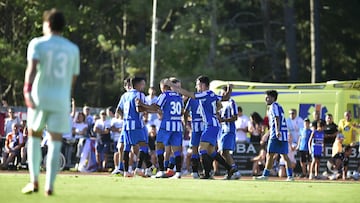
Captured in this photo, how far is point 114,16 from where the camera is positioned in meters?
47.0

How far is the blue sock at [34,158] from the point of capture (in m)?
11.9

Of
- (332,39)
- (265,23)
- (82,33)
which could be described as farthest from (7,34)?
(332,39)

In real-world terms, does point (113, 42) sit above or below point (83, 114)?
above

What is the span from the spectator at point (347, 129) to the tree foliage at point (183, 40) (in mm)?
13158

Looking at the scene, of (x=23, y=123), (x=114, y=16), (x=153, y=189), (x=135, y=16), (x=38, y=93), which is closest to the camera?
(x=38, y=93)

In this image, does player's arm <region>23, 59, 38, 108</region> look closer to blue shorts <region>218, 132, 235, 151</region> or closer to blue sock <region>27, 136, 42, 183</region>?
blue sock <region>27, 136, 42, 183</region>

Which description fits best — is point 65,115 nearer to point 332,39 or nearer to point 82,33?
point 82,33

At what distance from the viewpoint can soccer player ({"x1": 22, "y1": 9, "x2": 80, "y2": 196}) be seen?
11781 millimetres

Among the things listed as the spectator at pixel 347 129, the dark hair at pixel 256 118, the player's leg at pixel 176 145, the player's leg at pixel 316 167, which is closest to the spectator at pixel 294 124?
the dark hair at pixel 256 118

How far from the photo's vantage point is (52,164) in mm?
11773

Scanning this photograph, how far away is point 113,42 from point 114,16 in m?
1.26

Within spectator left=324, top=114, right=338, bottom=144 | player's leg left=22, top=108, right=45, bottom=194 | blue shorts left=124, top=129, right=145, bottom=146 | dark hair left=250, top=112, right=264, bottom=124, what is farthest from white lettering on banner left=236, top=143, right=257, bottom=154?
player's leg left=22, top=108, right=45, bottom=194

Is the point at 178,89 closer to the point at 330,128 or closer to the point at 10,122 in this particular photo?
the point at 330,128

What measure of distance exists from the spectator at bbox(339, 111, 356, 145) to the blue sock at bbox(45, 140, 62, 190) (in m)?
16.9
